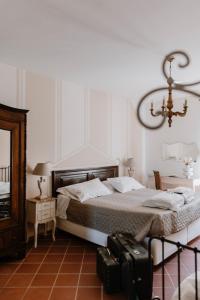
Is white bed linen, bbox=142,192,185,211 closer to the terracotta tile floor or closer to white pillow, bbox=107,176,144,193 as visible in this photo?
the terracotta tile floor

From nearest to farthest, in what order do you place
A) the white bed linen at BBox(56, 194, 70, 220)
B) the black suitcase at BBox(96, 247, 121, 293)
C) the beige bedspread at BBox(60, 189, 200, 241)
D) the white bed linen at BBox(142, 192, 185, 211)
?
the black suitcase at BBox(96, 247, 121, 293), the beige bedspread at BBox(60, 189, 200, 241), the white bed linen at BBox(142, 192, 185, 211), the white bed linen at BBox(56, 194, 70, 220)

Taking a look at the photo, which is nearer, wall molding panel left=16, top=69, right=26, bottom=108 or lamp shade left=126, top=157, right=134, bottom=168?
wall molding panel left=16, top=69, right=26, bottom=108

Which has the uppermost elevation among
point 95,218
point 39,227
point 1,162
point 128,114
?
point 128,114

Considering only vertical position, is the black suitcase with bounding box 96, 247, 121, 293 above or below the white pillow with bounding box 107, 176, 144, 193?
below

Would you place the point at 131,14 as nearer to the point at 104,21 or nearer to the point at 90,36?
the point at 104,21

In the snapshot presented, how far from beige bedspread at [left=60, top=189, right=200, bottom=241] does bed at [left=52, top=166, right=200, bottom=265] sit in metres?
0.05

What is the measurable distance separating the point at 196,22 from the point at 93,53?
1.27 m

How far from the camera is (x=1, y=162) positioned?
2947 millimetres

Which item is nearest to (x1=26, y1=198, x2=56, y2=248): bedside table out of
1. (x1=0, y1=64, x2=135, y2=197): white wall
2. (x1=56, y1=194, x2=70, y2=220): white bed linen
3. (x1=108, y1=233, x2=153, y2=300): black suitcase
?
(x1=56, y1=194, x2=70, y2=220): white bed linen

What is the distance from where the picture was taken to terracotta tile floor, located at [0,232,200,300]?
2316 mm

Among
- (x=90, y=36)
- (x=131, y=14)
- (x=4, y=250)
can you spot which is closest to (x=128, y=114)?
(x=90, y=36)

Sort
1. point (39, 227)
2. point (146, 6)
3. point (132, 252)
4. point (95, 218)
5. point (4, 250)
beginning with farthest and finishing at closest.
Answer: point (39, 227), point (95, 218), point (4, 250), point (132, 252), point (146, 6)

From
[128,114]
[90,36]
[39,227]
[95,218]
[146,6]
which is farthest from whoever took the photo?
[128,114]

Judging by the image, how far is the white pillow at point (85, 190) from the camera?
3719mm
